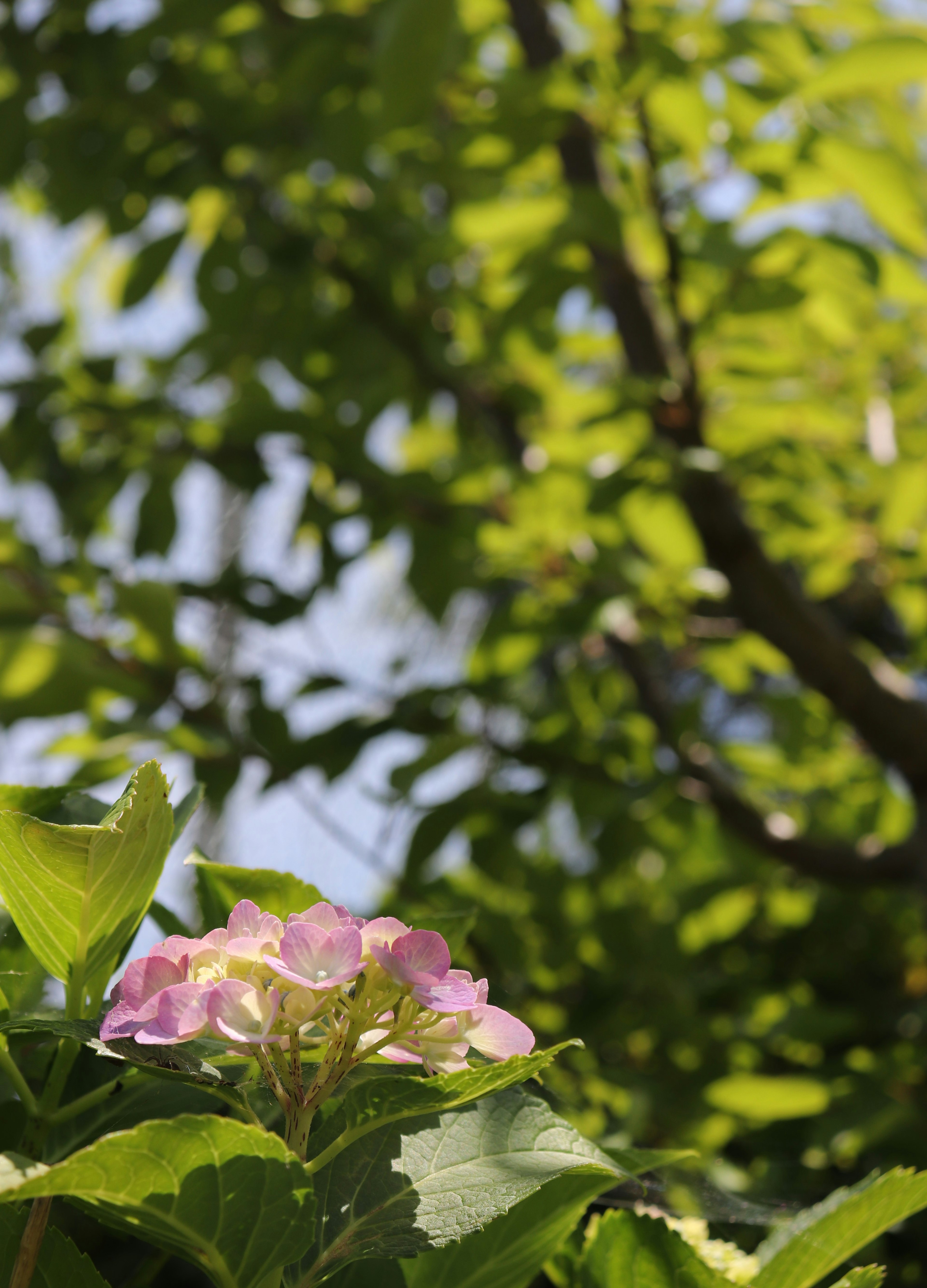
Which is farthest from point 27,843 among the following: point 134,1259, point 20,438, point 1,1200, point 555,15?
point 555,15

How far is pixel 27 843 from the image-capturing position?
179 mm

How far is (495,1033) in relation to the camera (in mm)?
187

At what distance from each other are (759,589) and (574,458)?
14 cm

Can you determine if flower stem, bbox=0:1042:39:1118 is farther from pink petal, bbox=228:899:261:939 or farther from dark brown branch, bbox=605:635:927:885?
dark brown branch, bbox=605:635:927:885

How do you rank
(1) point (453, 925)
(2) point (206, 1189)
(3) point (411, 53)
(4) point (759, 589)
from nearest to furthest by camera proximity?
(2) point (206, 1189), (1) point (453, 925), (3) point (411, 53), (4) point (759, 589)

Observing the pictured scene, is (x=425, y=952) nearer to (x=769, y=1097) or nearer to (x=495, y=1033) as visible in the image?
(x=495, y=1033)

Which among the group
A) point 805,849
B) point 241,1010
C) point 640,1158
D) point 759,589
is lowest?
point 805,849

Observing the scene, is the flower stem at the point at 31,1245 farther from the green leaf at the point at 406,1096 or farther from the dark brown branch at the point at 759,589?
the dark brown branch at the point at 759,589

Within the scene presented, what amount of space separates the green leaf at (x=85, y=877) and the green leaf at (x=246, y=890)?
0.02 meters

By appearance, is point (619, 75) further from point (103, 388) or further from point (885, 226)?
point (103, 388)

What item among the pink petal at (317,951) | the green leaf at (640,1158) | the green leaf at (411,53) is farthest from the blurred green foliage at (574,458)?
the pink petal at (317,951)

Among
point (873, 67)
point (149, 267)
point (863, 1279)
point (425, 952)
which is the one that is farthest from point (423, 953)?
point (149, 267)

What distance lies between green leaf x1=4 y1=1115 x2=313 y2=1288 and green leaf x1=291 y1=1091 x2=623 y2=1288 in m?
0.02

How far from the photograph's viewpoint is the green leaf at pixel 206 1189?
14cm
